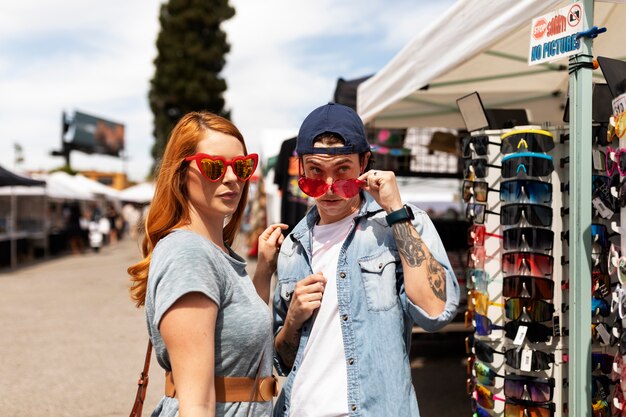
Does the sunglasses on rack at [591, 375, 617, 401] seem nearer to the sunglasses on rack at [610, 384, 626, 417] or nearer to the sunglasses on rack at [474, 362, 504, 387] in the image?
the sunglasses on rack at [610, 384, 626, 417]

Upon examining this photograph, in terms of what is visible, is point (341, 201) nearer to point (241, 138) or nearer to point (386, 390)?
point (241, 138)

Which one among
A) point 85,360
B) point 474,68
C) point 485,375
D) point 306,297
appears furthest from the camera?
point 85,360

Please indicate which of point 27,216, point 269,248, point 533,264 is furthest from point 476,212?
point 27,216

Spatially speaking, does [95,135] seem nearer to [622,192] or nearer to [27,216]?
[27,216]

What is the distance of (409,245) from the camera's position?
1.74 meters

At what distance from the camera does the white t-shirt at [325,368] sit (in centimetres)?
177

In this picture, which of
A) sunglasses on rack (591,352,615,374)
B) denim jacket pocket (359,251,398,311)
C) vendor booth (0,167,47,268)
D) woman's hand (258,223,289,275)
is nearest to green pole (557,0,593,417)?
sunglasses on rack (591,352,615,374)

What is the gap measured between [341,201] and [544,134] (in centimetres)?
142

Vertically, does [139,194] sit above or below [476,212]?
above

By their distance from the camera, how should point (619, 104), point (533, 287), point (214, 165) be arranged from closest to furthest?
point (214, 165), point (619, 104), point (533, 287)

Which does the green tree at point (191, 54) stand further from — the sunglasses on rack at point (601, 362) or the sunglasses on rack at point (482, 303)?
the sunglasses on rack at point (601, 362)

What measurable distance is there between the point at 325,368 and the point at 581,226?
1.27 m

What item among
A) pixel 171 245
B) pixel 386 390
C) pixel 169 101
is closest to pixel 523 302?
pixel 386 390

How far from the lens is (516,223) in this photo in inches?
112
